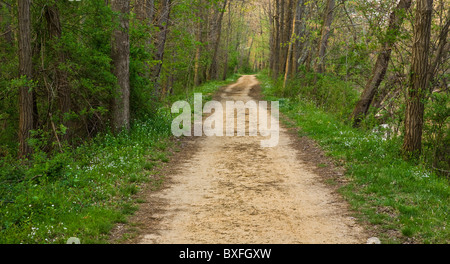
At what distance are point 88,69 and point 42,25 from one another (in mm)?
1573

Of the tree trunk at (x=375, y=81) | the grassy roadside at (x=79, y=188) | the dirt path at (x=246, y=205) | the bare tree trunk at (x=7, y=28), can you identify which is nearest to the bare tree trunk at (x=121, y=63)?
the grassy roadside at (x=79, y=188)

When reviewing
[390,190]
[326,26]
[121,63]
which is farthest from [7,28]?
[326,26]

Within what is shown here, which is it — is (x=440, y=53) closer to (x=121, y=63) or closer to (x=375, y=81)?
(x=375, y=81)

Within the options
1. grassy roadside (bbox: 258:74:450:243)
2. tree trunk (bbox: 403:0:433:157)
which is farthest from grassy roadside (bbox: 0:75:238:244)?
tree trunk (bbox: 403:0:433:157)

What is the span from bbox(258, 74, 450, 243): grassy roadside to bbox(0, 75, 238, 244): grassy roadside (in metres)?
4.18

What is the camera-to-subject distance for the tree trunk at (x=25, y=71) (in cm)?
885

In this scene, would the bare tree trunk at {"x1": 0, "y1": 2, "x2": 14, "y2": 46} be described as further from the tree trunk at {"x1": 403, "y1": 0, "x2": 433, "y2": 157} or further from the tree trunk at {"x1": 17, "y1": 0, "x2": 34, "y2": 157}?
the tree trunk at {"x1": 403, "y1": 0, "x2": 433, "y2": 157}

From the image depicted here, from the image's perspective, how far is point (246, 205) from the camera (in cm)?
700

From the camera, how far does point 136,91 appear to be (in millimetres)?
12562

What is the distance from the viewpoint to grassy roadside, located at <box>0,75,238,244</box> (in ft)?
18.3

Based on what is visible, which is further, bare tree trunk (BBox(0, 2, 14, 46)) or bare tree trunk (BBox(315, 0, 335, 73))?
bare tree trunk (BBox(315, 0, 335, 73))

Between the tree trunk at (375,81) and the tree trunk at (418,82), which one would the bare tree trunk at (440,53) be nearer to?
the tree trunk at (418,82)

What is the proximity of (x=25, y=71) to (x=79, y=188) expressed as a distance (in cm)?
356
